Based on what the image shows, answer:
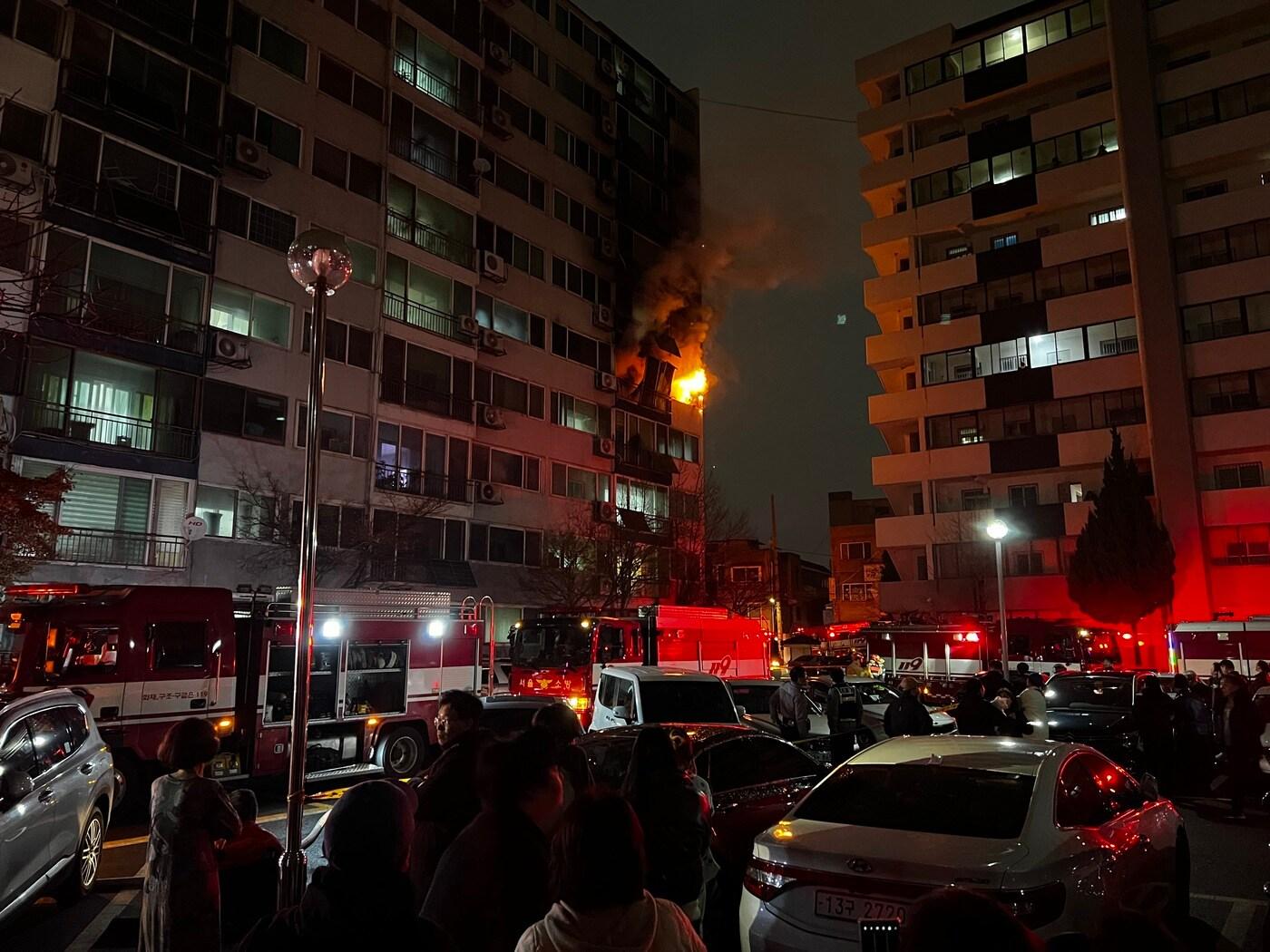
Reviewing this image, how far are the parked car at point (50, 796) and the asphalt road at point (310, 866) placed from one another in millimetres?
316

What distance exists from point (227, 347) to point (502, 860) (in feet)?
83.0

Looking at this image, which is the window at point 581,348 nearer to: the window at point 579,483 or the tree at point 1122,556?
the window at point 579,483

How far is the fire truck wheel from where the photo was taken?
14.6 m

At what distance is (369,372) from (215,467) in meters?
6.56

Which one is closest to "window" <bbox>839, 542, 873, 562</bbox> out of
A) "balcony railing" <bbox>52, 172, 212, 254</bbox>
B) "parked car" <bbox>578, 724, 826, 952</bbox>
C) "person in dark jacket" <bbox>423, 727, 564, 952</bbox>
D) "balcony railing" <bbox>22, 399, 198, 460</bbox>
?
"balcony railing" <bbox>22, 399, 198, 460</bbox>

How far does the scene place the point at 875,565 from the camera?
64125 mm

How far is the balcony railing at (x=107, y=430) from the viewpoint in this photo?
22.0 metres

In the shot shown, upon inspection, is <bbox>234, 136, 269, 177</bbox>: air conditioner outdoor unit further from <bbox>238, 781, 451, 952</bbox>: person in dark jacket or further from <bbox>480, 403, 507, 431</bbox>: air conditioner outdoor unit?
<bbox>238, 781, 451, 952</bbox>: person in dark jacket

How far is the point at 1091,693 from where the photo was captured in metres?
17.0

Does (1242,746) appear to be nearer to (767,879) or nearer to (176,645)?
(767,879)

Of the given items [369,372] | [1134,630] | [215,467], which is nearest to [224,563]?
[215,467]

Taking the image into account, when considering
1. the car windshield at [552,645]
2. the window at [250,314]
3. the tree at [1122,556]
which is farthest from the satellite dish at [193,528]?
the tree at [1122,556]

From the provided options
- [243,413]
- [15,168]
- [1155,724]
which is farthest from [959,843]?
[243,413]

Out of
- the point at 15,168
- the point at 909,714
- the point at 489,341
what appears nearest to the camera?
the point at 909,714
